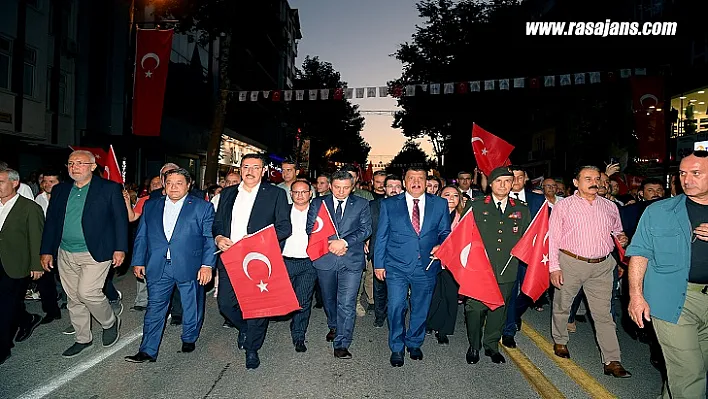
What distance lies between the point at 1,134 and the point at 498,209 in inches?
671

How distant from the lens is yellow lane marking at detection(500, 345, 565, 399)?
4832 millimetres

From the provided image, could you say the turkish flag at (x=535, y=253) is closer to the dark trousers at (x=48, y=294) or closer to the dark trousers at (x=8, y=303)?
the dark trousers at (x=8, y=303)

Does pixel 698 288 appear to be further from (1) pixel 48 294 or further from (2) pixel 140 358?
(1) pixel 48 294

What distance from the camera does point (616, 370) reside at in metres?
5.32

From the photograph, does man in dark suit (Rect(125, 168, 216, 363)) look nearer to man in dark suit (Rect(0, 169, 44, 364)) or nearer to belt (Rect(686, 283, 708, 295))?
man in dark suit (Rect(0, 169, 44, 364))

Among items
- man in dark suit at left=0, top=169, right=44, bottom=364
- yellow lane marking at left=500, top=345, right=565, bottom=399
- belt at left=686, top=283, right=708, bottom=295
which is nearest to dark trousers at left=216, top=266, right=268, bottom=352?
man in dark suit at left=0, top=169, right=44, bottom=364

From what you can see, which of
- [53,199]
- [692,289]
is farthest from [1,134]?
[692,289]

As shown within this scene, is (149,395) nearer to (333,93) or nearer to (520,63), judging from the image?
(333,93)

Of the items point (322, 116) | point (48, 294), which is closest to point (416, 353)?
point (48, 294)

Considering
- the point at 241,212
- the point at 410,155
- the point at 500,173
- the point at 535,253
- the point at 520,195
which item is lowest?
the point at 535,253

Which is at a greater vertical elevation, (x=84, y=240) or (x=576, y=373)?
(x=84, y=240)

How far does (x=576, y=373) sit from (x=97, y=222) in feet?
16.1

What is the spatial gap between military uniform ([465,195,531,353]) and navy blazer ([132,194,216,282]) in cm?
278

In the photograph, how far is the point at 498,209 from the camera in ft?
19.9
